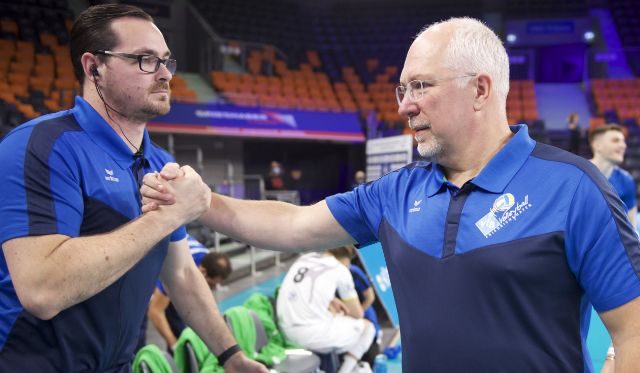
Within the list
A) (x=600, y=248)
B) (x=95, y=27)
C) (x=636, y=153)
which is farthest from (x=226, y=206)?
(x=636, y=153)

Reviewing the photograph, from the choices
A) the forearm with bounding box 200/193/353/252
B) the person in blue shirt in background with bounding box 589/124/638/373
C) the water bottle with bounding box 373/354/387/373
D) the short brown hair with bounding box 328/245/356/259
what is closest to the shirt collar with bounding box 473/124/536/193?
the forearm with bounding box 200/193/353/252

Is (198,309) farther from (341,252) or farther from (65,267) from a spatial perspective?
(341,252)

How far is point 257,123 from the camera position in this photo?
1550cm

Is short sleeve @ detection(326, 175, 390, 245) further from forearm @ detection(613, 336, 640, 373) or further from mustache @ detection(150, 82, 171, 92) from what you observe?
forearm @ detection(613, 336, 640, 373)

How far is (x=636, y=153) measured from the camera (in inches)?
645

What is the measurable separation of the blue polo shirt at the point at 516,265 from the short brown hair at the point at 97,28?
1.06m

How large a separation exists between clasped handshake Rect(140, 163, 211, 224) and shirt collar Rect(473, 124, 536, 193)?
0.80 meters

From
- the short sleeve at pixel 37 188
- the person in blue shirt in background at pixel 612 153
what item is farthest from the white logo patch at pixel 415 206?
the person in blue shirt in background at pixel 612 153

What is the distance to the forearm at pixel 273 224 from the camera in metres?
2.26

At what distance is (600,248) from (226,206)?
4.12 feet

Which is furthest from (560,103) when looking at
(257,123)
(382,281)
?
(382,281)

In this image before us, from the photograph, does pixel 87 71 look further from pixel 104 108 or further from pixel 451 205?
pixel 451 205

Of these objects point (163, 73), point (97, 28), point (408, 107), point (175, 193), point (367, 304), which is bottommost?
point (367, 304)

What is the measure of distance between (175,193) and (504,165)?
925mm
